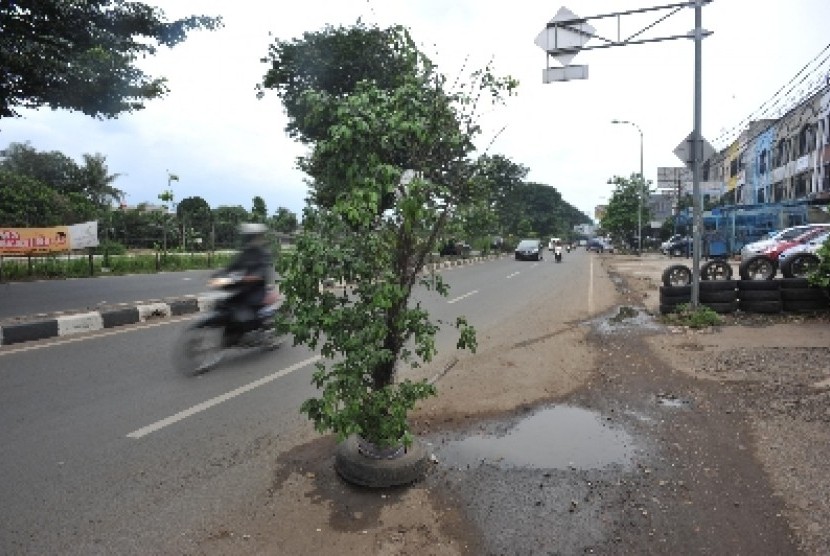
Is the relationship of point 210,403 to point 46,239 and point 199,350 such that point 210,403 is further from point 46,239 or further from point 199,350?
point 46,239

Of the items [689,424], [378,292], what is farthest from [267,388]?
[689,424]

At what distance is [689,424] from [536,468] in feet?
5.98

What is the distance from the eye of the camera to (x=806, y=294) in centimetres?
1060

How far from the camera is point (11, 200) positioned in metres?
31.0

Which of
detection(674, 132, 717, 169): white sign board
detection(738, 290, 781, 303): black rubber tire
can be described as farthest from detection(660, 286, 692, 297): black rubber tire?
detection(674, 132, 717, 169): white sign board

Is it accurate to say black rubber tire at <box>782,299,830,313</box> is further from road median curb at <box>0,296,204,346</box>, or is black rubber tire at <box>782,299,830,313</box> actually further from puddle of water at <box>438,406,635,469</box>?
road median curb at <box>0,296,204,346</box>

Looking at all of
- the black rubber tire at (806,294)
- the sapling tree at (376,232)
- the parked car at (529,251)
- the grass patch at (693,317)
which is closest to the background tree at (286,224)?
the sapling tree at (376,232)

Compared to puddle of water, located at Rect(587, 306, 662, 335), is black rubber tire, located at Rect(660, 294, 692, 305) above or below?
above

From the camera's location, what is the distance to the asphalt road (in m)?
3.27

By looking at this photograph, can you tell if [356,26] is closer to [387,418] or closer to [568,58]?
[568,58]

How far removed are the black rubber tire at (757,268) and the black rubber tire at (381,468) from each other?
11.4m

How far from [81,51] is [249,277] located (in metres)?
11.8

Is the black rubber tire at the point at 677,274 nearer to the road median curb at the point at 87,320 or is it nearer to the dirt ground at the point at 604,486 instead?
the dirt ground at the point at 604,486

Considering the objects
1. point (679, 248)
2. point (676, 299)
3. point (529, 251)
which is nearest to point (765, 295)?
point (676, 299)
